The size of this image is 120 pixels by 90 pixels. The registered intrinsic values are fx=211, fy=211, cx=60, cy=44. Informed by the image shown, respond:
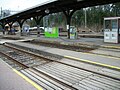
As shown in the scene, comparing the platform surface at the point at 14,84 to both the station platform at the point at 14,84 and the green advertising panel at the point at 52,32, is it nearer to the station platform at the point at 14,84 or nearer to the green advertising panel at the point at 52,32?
the station platform at the point at 14,84

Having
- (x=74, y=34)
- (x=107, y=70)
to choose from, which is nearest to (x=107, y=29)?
(x=74, y=34)

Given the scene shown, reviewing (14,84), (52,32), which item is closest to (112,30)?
(14,84)

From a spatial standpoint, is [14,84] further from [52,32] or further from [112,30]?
[52,32]

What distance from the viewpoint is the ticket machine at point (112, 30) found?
62.0 ft

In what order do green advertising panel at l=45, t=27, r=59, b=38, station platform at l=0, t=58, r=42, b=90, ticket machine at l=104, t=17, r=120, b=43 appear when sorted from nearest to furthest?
1. station platform at l=0, t=58, r=42, b=90
2. ticket machine at l=104, t=17, r=120, b=43
3. green advertising panel at l=45, t=27, r=59, b=38

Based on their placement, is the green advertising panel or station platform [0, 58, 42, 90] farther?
the green advertising panel

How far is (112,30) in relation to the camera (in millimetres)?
19406

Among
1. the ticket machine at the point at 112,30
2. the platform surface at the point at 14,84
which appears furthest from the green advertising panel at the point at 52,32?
the platform surface at the point at 14,84

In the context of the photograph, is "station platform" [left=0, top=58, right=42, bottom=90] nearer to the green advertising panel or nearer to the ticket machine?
the ticket machine

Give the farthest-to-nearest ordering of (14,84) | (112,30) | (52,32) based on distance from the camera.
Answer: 1. (52,32)
2. (112,30)
3. (14,84)

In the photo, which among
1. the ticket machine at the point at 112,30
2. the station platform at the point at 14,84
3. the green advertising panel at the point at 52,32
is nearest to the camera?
the station platform at the point at 14,84

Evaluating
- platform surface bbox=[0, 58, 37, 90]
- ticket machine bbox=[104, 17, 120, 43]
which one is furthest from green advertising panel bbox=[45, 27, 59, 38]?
platform surface bbox=[0, 58, 37, 90]

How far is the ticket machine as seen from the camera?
62.0 ft

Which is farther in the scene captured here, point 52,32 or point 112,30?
point 52,32
